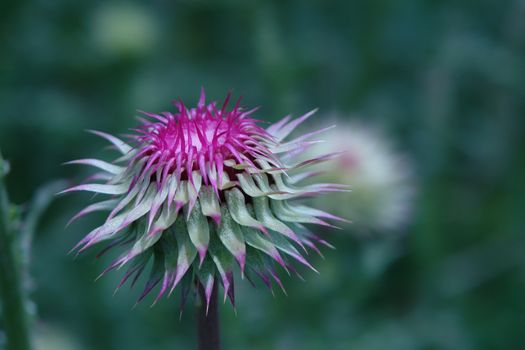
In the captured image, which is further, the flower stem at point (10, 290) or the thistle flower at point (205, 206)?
the flower stem at point (10, 290)

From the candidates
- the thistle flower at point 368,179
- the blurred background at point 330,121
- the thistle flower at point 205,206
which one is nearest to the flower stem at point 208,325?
the thistle flower at point 205,206

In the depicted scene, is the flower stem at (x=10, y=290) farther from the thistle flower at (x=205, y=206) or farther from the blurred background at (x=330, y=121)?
the blurred background at (x=330, y=121)

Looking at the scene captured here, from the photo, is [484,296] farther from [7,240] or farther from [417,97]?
[7,240]

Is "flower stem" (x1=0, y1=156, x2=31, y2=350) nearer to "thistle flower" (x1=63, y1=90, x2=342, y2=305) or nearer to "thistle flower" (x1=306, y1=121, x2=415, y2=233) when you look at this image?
"thistle flower" (x1=63, y1=90, x2=342, y2=305)

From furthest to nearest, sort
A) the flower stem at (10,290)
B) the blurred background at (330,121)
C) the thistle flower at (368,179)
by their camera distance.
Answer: the blurred background at (330,121), the thistle flower at (368,179), the flower stem at (10,290)

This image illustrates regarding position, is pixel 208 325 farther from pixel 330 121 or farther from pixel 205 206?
pixel 330 121

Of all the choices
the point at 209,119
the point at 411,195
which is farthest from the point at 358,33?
the point at 209,119

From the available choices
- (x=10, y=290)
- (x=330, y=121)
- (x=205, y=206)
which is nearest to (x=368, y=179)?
(x=330, y=121)
